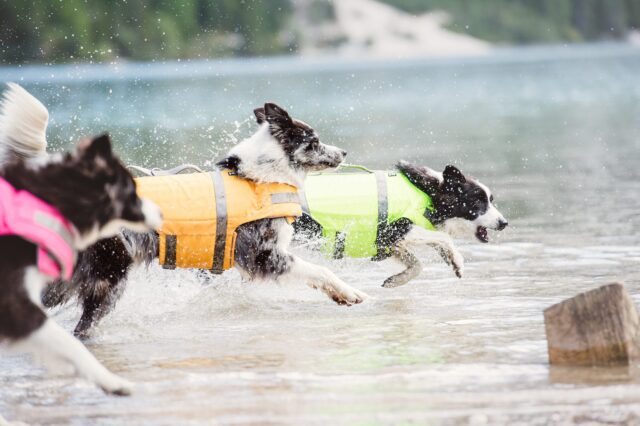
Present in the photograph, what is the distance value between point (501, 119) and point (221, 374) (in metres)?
21.3

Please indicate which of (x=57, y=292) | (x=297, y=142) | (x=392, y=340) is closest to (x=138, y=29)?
(x=297, y=142)

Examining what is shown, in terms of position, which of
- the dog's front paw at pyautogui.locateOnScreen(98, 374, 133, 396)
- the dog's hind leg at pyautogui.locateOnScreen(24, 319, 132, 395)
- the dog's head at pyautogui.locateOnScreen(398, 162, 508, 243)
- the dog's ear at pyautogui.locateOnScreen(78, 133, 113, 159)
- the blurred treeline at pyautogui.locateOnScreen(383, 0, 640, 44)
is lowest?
the dog's front paw at pyautogui.locateOnScreen(98, 374, 133, 396)

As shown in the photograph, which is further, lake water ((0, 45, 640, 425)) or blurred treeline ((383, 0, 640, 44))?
blurred treeline ((383, 0, 640, 44))

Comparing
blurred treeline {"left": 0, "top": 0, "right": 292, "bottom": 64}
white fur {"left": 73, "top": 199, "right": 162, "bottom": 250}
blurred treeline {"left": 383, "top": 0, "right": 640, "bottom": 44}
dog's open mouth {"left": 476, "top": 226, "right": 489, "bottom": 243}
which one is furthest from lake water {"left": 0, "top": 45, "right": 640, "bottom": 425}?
blurred treeline {"left": 383, "top": 0, "right": 640, "bottom": 44}

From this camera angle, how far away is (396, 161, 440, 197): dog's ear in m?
8.21

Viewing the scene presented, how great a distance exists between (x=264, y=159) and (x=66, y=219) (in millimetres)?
2500

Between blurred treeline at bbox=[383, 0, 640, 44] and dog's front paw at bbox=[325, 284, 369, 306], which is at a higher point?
blurred treeline at bbox=[383, 0, 640, 44]

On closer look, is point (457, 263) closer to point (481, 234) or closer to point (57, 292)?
point (481, 234)

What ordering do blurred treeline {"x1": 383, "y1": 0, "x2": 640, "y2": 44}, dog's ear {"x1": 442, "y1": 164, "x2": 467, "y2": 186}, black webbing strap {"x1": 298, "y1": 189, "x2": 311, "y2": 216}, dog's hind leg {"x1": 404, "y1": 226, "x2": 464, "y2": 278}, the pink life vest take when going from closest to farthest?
the pink life vest
black webbing strap {"x1": 298, "y1": 189, "x2": 311, "y2": 216}
dog's hind leg {"x1": 404, "y1": 226, "x2": 464, "y2": 278}
dog's ear {"x1": 442, "y1": 164, "x2": 467, "y2": 186}
blurred treeline {"x1": 383, "y1": 0, "x2": 640, "y2": 44}

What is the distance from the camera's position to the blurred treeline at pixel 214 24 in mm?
69688

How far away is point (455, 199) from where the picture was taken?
8.30 metres

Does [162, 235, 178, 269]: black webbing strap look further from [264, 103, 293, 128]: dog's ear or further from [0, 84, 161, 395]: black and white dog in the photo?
[0, 84, 161, 395]: black and white dog

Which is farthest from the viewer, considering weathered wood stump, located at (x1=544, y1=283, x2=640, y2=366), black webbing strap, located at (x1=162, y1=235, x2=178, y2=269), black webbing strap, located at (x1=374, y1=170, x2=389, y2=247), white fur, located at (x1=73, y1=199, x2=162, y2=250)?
black webbing strap, located at (x1=374, y1=170, x2=389, y2=247)

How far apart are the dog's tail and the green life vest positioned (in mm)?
2059
